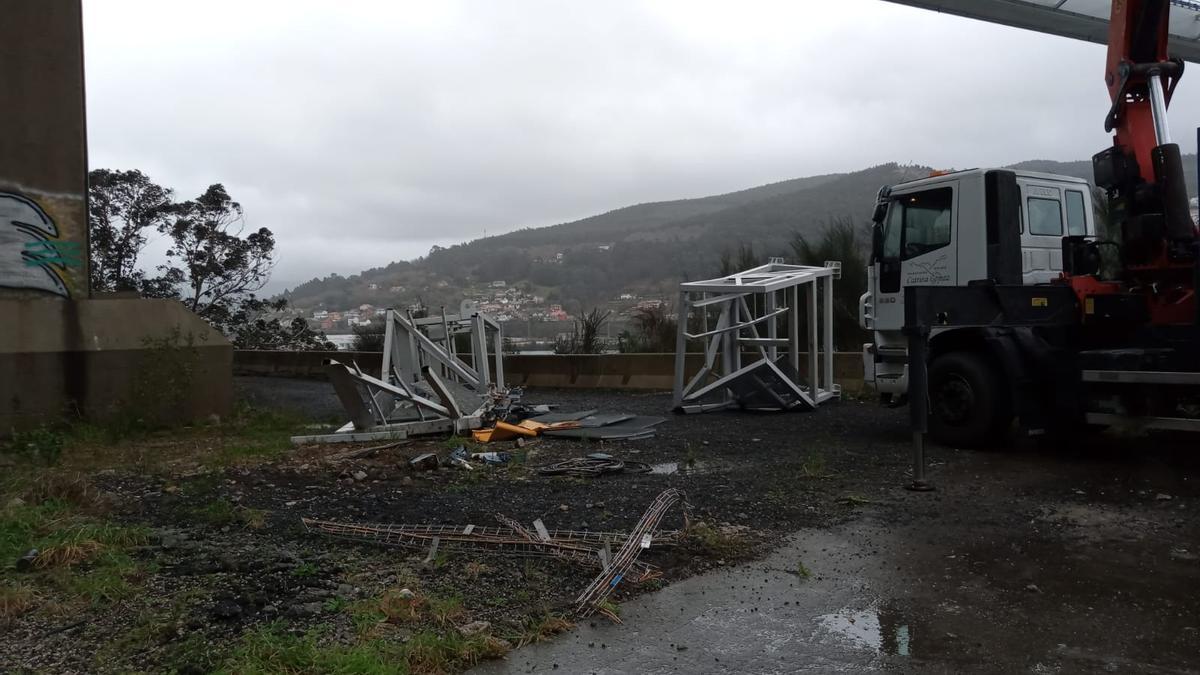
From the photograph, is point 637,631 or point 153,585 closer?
point 637,631

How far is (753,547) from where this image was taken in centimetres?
534

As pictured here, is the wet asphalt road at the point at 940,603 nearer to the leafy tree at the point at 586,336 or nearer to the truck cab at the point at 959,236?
the truck cab at the point at 959,236

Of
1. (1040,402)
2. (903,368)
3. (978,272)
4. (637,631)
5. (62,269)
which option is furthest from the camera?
(62,269)

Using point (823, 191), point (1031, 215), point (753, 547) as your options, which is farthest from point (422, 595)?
point (823, 191)

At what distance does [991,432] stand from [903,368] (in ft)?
5.74

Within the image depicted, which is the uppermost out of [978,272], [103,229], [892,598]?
[103,229]

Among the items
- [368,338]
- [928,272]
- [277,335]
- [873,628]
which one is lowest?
[873,628]

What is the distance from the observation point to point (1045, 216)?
9.42m

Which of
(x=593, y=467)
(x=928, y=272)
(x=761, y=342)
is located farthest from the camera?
(x=761, y=342)

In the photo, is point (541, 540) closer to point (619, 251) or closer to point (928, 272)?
point (928, 272)

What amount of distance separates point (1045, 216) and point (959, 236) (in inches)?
40.6

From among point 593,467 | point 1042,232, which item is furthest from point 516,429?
point 1042,232

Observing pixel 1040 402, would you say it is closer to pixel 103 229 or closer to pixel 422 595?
pixel 422 595

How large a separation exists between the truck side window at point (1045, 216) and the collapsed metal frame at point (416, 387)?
6.81 meters
